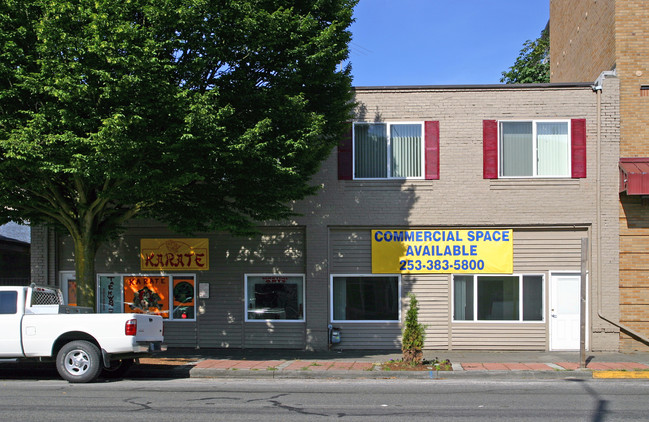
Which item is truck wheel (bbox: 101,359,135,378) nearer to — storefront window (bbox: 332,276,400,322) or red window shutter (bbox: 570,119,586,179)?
storefront window (bbox: 332,276,400,322)

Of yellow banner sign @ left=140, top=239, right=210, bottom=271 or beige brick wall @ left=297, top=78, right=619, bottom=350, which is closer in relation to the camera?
beige brick wall @ left=297, top=78, right=619, bottom=350

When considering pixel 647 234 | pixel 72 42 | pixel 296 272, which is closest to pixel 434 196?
pixel 296 272

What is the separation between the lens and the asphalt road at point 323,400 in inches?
339

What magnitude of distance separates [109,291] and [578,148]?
12.9 m

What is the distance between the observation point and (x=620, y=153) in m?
15.7

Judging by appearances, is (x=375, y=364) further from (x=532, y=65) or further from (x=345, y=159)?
(x=532, y=65)

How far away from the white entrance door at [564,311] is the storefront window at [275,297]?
6442 mm

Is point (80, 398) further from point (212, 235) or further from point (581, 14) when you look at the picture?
point (581, 14)

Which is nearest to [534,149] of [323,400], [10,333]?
[323,400]

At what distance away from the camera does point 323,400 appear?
988 centimetres

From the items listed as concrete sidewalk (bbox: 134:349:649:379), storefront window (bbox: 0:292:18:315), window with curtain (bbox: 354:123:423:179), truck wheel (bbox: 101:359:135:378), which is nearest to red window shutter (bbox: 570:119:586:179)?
window with curtain (bbox: 354:123:423:179)

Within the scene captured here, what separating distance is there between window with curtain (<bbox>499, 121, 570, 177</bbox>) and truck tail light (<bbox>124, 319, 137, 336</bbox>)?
9.77m

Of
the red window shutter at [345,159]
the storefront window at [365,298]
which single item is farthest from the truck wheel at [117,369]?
the red window shutter at [345,159]

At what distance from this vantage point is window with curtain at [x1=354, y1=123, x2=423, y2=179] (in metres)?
16.2
